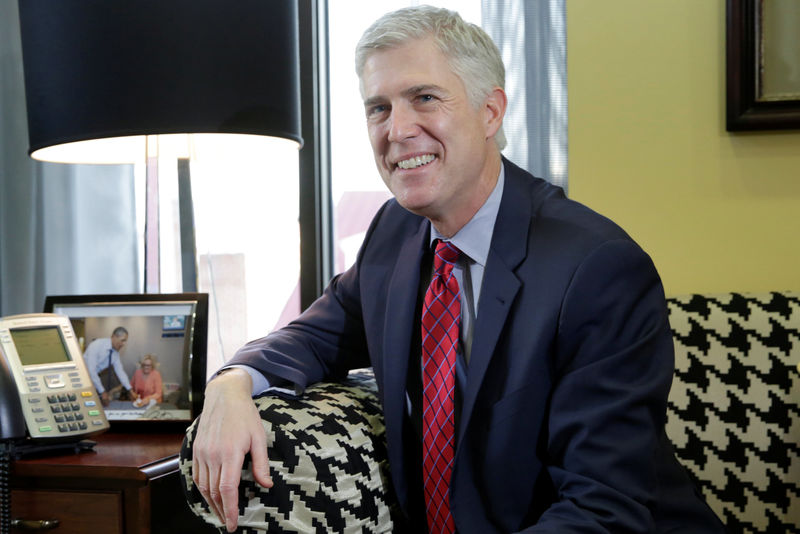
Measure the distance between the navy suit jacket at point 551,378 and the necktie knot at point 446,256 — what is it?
1.9 inches

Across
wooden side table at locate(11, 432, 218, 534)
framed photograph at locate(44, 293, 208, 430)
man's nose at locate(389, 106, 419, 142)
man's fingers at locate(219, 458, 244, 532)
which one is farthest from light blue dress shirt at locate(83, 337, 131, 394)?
man's nose at locate(389, 106, 419, 142)

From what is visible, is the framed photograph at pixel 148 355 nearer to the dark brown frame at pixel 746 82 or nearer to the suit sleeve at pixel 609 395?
the suit sleeve at pixel 609 395

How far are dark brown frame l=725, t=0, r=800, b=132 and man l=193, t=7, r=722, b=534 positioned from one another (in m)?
0.67

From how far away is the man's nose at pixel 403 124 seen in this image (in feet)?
4.21

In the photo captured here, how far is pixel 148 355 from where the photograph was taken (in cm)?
167

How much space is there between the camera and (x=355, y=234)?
243cm

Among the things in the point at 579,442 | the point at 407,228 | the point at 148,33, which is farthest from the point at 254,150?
the point at 579,442

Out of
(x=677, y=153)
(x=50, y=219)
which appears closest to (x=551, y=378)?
(x=677, y=153)

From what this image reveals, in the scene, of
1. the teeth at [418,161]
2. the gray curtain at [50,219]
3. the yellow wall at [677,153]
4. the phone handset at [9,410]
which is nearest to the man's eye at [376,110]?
the teeth at [418,161]

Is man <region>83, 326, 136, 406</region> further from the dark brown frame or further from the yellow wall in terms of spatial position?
the dark brown frame

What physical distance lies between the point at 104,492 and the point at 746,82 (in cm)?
153

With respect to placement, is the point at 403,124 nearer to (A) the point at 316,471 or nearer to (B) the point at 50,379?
(A) the point at 316,471

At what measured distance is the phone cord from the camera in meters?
1.37

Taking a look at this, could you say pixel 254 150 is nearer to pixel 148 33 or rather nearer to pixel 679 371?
pixel 148 33
